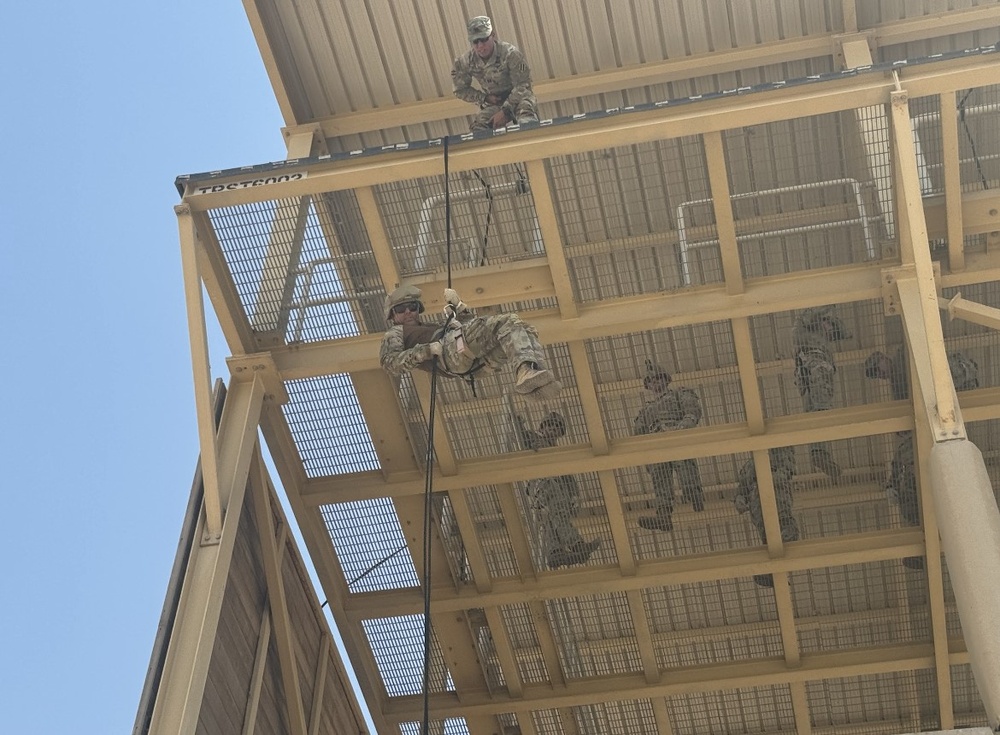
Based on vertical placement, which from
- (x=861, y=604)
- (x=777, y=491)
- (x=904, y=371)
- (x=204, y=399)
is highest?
(x=904, y=371)

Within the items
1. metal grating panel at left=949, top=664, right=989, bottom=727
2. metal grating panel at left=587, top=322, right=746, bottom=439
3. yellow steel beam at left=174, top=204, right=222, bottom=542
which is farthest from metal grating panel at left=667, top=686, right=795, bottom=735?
yellow steel beam at left=174, top=204, right=222, bottom=542

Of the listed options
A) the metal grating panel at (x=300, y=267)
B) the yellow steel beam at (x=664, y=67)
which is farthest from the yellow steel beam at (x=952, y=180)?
the metal grating panel at (x=300, y=267)

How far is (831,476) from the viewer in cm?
1381

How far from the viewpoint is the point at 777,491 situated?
44.8 ft

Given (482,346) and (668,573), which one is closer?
(482,346)

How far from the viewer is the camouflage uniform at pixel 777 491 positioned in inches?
534

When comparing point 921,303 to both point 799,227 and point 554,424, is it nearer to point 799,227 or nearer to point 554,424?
point 799,227

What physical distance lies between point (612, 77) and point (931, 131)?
3.83 metres

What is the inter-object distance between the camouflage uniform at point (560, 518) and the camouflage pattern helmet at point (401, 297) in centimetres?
340

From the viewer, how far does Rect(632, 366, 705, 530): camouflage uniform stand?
43.0 feet

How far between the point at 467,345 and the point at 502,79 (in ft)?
11.7

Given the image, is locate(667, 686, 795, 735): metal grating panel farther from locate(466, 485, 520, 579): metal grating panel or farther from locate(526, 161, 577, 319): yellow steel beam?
locate(526, 161, 577, 319): yellow steel beam

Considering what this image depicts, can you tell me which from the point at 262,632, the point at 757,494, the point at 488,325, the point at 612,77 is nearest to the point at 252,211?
the point at 488,325

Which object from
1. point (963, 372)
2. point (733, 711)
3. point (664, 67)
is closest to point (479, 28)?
point (664, 67)
